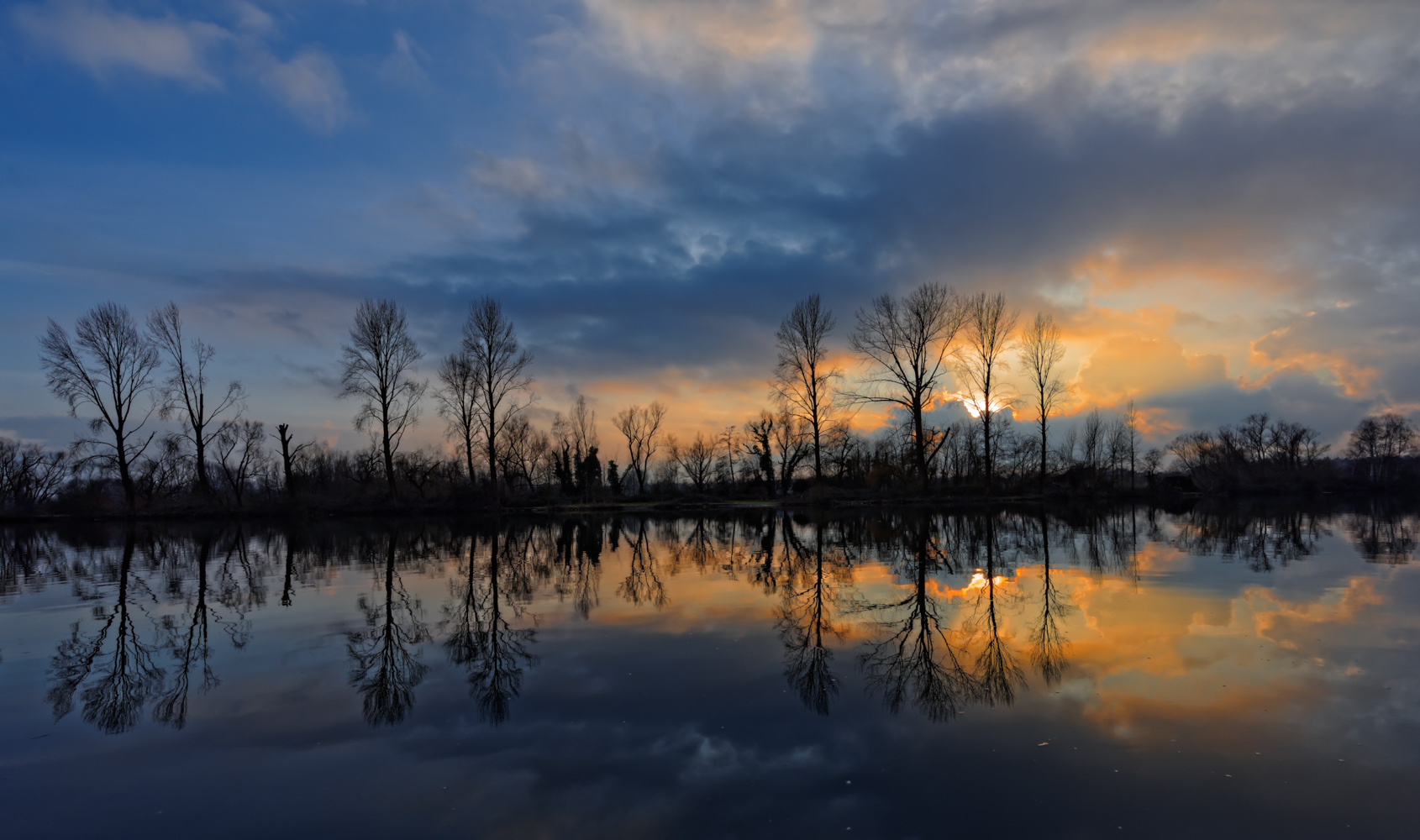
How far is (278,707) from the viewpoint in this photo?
6.26 metres

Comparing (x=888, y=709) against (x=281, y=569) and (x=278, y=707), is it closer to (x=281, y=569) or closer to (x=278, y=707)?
(x=278, y=707)

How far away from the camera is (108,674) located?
7598 mm

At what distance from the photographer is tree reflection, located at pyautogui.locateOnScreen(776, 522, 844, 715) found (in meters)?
6.19

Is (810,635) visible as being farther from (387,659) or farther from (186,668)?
(186,668)

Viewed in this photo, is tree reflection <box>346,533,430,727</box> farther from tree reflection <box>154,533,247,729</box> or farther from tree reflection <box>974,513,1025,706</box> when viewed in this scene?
tree reflection <box>974,513,1025,706</box>

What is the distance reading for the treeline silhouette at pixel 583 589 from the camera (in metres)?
6.68

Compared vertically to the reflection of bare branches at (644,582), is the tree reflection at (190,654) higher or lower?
higher

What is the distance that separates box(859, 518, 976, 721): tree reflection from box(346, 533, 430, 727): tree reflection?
4375 millimetres

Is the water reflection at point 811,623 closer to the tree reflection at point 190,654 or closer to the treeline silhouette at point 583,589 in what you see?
the treeline silhouette at point 583,589

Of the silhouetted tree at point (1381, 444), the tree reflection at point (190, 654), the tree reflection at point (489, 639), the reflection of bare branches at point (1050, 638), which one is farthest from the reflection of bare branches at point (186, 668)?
the silhouetted tree at point (1381, 444)

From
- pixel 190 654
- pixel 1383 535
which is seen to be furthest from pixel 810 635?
pixel 1383 535

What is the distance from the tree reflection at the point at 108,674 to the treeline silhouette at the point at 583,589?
0.12ft

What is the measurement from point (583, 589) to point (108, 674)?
21.9ft

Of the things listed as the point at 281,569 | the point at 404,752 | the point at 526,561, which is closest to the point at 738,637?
the point at 404,752
